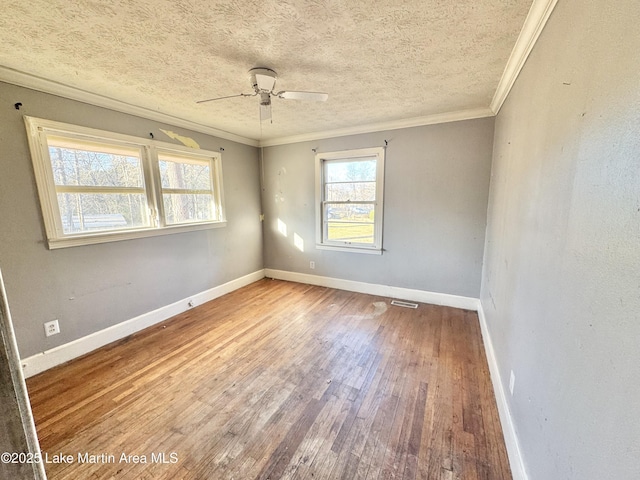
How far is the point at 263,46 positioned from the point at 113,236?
7.56 ft

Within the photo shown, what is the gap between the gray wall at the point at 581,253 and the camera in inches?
26.0

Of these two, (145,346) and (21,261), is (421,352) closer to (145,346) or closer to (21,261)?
(145,346)

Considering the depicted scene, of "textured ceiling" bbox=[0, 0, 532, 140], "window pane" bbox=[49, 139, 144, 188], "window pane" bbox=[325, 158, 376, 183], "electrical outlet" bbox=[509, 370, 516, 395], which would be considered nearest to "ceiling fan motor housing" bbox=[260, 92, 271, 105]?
"textured ceiling" bbox=[0, 0, 532, 140]

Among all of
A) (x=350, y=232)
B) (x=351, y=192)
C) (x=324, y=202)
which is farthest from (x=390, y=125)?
(x=350, y=232)

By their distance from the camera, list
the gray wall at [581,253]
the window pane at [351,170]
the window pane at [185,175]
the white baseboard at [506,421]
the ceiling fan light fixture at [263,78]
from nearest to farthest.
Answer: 1. the gray wall at [581,253]
2. the white baseboard at [506,421]
3. the ceiling fan light fixture at [263,78]
4. the window pane at [185,175]
5. the window pane at [351,170]

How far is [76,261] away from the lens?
2391 mm

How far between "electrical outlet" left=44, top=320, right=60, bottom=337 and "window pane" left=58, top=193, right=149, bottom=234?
80cm

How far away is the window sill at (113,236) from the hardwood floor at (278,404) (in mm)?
1061

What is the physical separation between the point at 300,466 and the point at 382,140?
11.5 ft

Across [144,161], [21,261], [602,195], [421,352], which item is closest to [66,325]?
[21,261]

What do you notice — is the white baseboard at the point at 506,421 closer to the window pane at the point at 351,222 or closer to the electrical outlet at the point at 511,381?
the electrical outlet at the point at 511,381

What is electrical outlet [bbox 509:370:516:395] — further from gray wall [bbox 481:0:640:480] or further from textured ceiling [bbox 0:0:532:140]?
textured ceiling [bbox 0:0:532:140]

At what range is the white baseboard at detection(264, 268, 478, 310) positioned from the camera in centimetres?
339

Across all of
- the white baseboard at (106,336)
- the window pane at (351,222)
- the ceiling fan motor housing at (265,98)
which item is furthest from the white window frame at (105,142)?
the window pane at (351,222)
